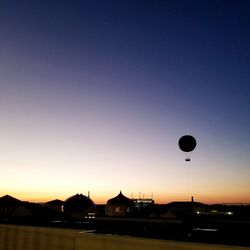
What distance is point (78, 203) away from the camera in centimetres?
6506

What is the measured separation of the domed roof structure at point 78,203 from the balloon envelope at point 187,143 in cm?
4101

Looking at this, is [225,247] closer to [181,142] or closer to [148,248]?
[148,248]

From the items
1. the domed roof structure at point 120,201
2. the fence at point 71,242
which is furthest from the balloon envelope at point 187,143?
the domed roof structure at point 120,201

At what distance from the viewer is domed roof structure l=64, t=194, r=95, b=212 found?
64375mm

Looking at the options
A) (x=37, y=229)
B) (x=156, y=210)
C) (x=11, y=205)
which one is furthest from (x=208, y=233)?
(x=11, y=205)

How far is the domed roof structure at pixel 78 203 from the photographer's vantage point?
64.4m

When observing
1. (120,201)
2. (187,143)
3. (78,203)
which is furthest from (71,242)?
(120,201)

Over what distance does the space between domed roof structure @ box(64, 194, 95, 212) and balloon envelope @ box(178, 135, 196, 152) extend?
41.0 meters

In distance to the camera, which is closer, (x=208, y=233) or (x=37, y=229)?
(x=37, y=229)

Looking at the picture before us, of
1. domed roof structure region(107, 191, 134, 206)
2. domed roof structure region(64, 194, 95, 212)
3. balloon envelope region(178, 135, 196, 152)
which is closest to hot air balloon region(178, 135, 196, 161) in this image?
balloon envelope region(178, 135, 196, 152)

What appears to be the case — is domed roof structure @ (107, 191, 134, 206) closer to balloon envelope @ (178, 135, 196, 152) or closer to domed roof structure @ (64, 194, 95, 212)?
domed roof structure @ (64, 194, 95, 212)

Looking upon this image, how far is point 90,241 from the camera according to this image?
264 inches

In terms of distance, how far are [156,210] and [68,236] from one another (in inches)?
2332

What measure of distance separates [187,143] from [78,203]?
42.5 meters
